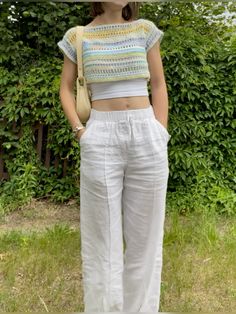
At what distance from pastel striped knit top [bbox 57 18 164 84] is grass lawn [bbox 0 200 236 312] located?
4.62ft

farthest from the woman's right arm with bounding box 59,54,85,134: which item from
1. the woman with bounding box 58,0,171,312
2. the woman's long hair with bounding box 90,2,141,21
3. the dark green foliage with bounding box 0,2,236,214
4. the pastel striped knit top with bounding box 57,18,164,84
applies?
the dark green foliage with bounding box 0,2,236,214

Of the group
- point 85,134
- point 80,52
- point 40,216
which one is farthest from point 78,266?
point 80,52

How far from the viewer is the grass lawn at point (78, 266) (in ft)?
8.53

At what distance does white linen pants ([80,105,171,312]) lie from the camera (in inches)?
70.0

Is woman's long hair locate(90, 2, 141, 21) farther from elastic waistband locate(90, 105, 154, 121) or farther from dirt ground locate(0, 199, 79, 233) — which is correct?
dirt ground locate(0, 199, 79, 233)

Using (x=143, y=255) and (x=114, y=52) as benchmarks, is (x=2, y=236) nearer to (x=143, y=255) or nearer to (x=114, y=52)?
(x=143, y=255)

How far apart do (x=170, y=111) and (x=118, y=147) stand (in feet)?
8.84

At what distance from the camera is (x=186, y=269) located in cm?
301

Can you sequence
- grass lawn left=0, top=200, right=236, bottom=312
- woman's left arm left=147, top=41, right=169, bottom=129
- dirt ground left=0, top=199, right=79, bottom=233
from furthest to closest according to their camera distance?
1. dirt ground left=0, top=199, right=79, bottom=233
2. grass lawn left=0, top=200, right=236, bottom=312
3. woman's left arm left=147, top=41, right=169, bottom=129

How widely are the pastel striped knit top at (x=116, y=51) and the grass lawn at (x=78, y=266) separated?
1409 mm

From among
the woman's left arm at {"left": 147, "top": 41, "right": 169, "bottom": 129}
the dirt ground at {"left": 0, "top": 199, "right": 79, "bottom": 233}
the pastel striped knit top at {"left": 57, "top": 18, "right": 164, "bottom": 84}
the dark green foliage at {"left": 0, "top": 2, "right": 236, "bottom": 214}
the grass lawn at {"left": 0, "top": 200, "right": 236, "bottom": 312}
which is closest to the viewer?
the pastel striped knit top at {"left": 57, "top": 18, "right": 164, "bottom": 84}

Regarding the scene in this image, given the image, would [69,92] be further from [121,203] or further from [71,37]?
[121,203]

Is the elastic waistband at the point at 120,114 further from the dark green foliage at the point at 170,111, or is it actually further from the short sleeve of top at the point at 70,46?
the dark green foliage at the point at 170,111

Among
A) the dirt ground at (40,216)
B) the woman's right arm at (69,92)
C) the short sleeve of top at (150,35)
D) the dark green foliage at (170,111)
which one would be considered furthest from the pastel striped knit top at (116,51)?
the dark green foliage at (170,111)
